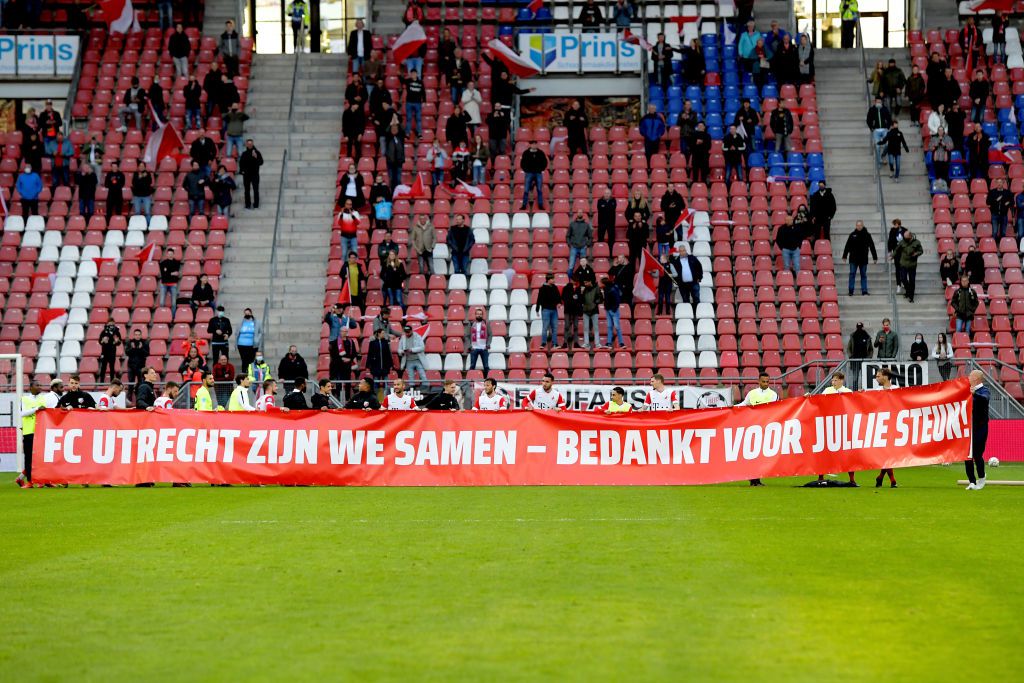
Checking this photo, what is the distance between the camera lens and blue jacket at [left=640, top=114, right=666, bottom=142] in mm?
37969

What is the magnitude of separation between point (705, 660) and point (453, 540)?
20.0ft

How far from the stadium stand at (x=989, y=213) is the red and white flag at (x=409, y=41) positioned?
14.2 m

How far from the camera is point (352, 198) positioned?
3644 centimetres

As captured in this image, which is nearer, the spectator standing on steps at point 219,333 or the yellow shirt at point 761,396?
the yellow shirt at point 761,396

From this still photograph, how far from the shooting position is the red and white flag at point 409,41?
38.9 meters

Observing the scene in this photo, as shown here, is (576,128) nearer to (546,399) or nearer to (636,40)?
(636,40)

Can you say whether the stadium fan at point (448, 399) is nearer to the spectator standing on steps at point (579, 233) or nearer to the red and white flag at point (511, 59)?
the spectator standing on steps at point (579, 233)

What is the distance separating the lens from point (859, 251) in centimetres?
3456

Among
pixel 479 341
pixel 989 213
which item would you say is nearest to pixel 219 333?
pixel 479 341

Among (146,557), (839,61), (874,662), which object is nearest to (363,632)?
(874,662)

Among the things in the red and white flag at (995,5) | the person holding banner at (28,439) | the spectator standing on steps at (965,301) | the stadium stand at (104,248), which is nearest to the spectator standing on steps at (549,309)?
the stadium stand at (104,248)

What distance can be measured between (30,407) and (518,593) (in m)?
16.6

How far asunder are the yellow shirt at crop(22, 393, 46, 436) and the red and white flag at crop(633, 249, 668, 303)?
14.3m

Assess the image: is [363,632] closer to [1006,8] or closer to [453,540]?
[453,540]
